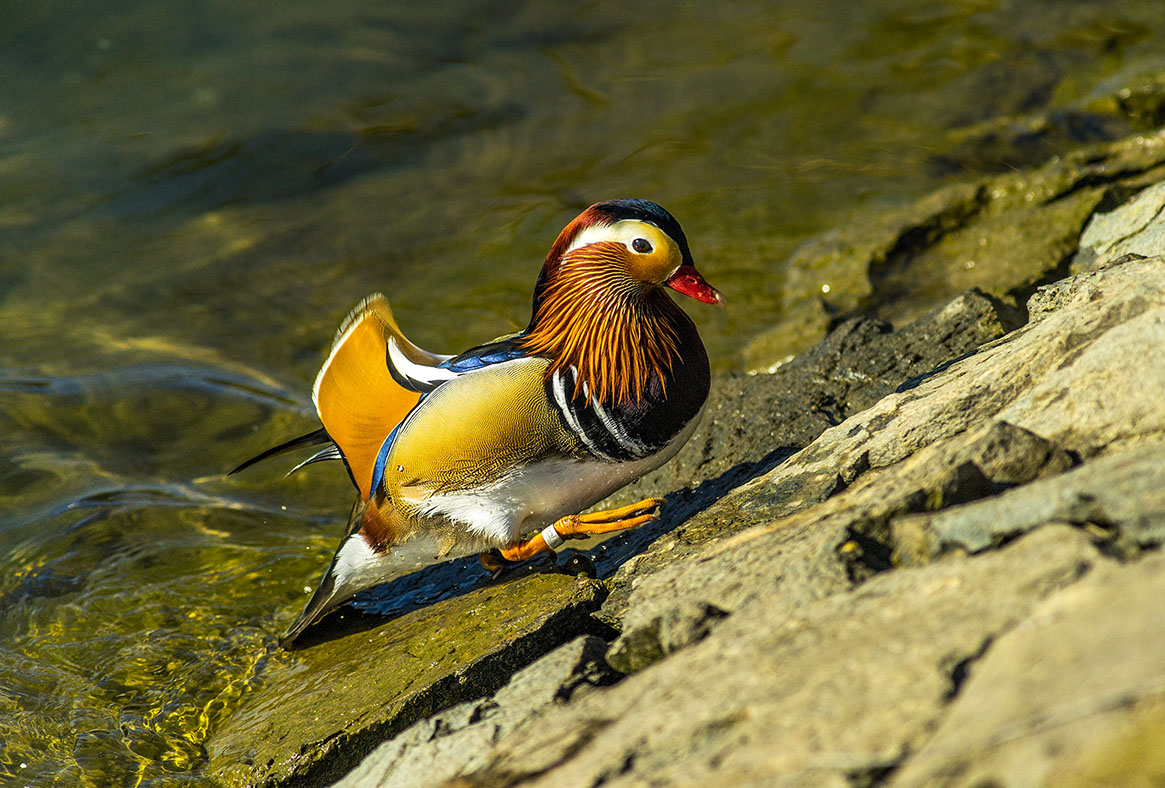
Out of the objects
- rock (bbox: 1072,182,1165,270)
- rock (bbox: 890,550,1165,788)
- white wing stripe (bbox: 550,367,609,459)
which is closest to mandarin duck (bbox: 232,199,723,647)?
white wing stripe (bbox: 550,367,609,459)

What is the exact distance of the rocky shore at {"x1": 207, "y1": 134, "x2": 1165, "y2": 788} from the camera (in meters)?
1.75

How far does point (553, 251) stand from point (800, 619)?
2122mm

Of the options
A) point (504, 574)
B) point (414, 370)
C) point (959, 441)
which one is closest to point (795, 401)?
point (504, 574)

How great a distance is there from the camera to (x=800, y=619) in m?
2.23

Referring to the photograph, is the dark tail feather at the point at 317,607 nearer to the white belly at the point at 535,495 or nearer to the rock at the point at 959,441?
the white belly at the point at 535,495

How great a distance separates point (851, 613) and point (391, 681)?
1778 millimetres

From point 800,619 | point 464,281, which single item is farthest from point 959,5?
point 800,619

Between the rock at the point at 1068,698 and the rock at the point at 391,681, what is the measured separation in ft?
5.39

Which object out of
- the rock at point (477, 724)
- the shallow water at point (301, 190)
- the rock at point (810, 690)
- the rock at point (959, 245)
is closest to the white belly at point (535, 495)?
the rock at point (477, 724)

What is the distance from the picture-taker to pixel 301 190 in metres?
8.77

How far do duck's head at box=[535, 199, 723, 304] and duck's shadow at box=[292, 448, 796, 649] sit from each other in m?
0.72

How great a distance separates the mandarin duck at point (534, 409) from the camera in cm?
366

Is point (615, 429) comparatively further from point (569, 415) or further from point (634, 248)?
point (634, 248)

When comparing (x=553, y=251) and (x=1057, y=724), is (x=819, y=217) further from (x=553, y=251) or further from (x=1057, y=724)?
(x=1057, y=724)
